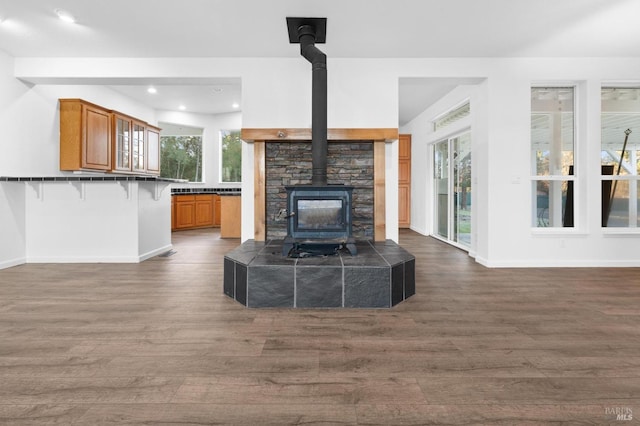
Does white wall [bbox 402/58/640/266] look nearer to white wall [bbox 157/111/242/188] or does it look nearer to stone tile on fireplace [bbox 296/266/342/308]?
stone tile on fireplace [bbox 296/266/342/308]

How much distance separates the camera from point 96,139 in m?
5.18

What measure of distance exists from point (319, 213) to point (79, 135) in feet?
12.8

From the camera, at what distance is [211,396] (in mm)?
1442

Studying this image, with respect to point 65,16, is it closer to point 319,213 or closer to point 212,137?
point 319,213

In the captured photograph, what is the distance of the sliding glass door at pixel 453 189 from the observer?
17.8ft

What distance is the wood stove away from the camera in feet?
10.3

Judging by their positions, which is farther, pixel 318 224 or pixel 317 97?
pixel 317 97

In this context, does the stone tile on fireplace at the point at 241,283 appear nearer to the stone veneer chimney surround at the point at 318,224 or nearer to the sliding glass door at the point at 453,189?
the stone veneer chimney surround at the point at 318,224

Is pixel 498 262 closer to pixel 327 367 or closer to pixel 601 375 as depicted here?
pixel 601 375

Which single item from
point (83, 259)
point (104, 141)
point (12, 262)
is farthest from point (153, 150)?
point (12, 262)

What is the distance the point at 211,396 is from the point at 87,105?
5.11 meters

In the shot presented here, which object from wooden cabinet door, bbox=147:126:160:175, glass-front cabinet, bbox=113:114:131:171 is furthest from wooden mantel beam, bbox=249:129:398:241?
wooden cabinet door, bbox=147:126:160:175

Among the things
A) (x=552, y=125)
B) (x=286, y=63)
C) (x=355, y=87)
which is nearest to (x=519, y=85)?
(x=552, y=125)

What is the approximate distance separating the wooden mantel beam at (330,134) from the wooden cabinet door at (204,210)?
15.4ft
